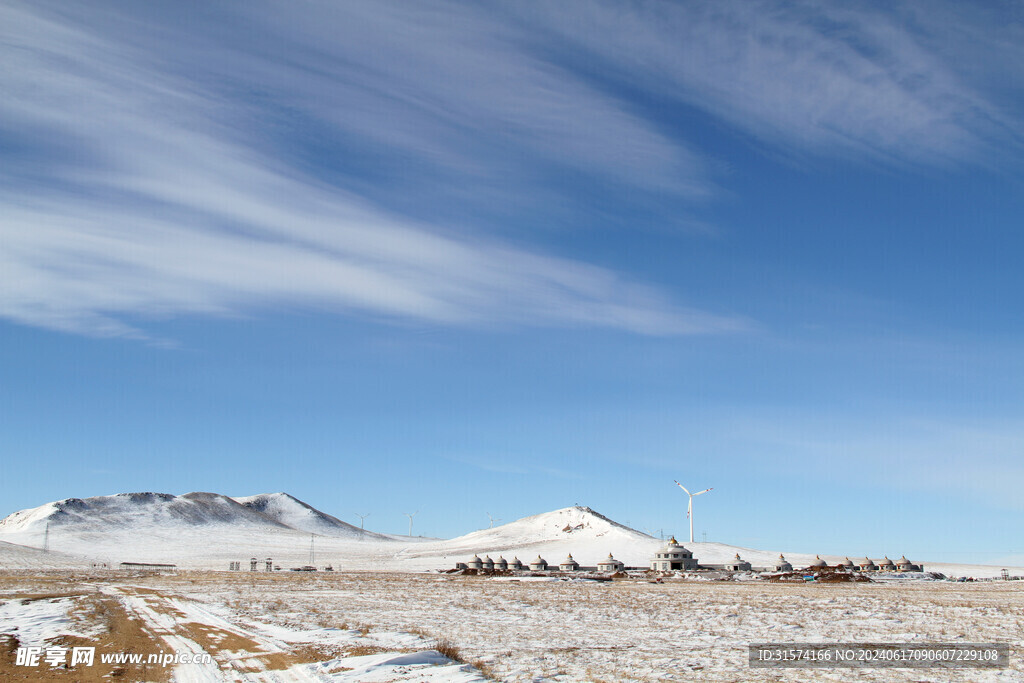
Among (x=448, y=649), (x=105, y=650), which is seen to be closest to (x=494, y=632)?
(x=448, y=649)

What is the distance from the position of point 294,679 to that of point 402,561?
557ft

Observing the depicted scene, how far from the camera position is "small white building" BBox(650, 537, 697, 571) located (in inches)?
4560

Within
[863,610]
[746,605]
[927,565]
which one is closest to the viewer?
[863,610]

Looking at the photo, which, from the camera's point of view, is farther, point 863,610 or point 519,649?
point 863,610

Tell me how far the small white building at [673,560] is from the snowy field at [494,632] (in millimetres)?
70446

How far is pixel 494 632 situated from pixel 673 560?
94.0m

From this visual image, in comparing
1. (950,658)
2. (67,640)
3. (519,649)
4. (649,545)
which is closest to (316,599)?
(67,640)

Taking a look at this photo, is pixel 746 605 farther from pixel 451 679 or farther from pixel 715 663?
pixel 451 679

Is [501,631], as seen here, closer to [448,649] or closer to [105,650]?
[448,649]

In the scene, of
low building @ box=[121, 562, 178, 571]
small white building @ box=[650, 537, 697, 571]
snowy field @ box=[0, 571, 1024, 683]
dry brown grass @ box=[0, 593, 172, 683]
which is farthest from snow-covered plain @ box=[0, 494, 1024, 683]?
low building @ box=[121, 562, 178, 571]

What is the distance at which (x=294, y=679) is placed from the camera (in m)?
18.1

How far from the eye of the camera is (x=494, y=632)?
92.0 feet

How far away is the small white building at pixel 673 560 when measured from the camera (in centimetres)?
11581

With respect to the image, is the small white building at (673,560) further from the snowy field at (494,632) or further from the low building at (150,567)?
the low building at (150,567)
